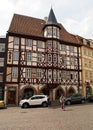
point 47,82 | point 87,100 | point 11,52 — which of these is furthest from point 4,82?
point 87,100

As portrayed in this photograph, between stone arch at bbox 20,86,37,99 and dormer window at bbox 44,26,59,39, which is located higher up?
dormer window at bbox 44,26,59,39

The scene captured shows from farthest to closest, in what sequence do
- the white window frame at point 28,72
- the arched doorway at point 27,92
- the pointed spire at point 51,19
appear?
the pointed spire at point 51,19 → the white window frame at point 28,72 → the arched doorway at point 27,92


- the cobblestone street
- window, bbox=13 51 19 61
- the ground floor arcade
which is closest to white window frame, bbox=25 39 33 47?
window, bbox=13 51 19 61

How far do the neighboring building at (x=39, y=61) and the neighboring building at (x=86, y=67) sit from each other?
140 centimetres

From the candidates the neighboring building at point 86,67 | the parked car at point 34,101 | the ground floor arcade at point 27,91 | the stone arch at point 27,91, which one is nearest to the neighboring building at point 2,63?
the ground floor arcade at point 27,91

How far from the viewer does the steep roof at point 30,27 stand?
3541 cm

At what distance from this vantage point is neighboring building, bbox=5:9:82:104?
108ft

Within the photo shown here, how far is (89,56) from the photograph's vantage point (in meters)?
42.8

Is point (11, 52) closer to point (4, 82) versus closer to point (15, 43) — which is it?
point (15, 43)

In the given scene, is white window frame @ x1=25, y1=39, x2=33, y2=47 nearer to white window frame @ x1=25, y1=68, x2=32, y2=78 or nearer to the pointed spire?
white window frame @ x1=25, y1=68, x2=32, y2=78

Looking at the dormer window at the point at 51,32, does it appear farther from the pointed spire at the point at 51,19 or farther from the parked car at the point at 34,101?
the parked car at the point at 34,101

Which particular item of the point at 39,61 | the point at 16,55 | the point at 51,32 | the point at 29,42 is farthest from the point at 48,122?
the point at 51,32

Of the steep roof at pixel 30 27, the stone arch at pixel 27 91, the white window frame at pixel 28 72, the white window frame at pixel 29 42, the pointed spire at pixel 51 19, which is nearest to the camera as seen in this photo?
the stone arch at pixel 27 91

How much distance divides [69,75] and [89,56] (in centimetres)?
857
